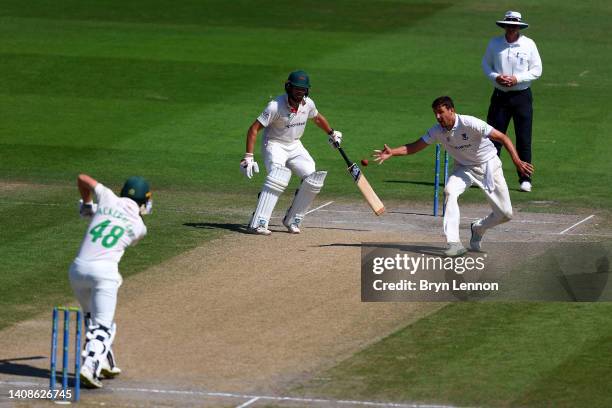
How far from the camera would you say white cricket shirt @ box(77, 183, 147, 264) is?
37.6 ft

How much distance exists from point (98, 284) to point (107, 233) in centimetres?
44

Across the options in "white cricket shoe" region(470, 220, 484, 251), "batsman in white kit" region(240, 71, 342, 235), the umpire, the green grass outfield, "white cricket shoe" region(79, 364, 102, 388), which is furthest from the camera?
the umpire

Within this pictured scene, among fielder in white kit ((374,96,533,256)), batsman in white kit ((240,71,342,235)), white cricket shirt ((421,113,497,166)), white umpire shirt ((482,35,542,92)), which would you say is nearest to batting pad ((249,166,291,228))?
batsman in white kit ((240,71,342,235))

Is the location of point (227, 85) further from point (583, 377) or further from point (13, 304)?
point (583, 377)

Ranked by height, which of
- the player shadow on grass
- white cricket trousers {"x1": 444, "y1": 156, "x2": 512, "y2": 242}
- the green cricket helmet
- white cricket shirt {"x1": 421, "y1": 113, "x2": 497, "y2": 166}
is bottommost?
the player shadow on grass

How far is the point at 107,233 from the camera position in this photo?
11500 millimetres

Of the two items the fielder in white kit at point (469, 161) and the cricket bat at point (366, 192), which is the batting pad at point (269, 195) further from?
the fielder in white kit at point (469, 161)

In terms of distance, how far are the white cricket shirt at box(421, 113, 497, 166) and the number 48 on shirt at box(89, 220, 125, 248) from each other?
5510mm

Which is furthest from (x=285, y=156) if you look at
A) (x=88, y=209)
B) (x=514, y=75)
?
(x=88, y=209)

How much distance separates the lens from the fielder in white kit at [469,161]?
51.7 ft

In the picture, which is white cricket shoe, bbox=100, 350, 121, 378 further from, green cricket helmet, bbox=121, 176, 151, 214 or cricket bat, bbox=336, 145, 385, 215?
cricket bat, bbox=336, 145, 385, 215

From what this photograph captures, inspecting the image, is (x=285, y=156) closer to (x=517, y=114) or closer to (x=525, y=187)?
(x=525, y=187)

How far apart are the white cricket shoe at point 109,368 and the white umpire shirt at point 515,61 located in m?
10.4

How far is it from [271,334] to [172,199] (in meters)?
6.84
